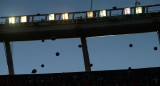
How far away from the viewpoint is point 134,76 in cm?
1409

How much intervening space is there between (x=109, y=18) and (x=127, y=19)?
1469 millimetres

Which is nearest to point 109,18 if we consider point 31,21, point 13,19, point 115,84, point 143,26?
point 143,26

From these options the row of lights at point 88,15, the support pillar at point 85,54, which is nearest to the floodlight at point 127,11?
the row of lights at point 88,15

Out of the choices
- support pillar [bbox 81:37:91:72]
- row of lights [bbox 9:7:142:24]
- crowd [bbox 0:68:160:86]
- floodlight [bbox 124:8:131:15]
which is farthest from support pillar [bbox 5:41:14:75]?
floodlight [bbox 124:8:131:15]

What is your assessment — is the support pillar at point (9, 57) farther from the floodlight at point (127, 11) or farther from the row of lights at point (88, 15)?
the floodlight at point (127, 11)

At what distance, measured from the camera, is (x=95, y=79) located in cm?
1439

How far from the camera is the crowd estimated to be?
45.7 ft

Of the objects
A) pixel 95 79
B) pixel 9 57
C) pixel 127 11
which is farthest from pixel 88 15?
pixel 95 79

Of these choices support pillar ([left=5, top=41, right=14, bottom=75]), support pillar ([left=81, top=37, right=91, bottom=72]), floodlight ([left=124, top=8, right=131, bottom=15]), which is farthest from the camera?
support pillar ([left=5, top=41, right=14, bottom=75])

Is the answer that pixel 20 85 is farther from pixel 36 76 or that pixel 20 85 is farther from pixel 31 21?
pixel 31 21

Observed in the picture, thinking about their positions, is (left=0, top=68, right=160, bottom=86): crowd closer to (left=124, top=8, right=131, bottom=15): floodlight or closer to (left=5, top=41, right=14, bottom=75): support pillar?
(left=5, top=41, right=14, bottom=75): support pillar

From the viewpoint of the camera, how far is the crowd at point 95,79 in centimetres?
1393

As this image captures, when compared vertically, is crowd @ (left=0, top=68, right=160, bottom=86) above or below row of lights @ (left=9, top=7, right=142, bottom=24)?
below

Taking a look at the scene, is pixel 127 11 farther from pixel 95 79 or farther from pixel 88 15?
pixel 95 79
